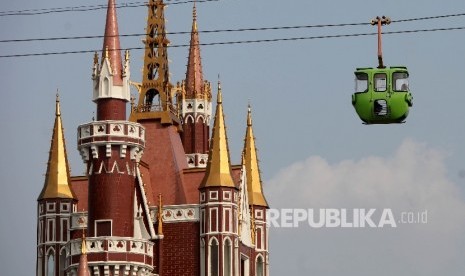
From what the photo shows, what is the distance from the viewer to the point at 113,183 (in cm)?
10375

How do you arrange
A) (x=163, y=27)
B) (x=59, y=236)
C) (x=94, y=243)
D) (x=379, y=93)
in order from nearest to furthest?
(x=379, y=93)
(x=94, y=243)
(x=59, y=236)
(x=163, y=27)

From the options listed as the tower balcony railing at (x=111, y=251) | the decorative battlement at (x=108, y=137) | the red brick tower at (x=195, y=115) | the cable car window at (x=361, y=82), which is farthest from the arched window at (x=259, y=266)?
the cable car window at (x=361, y=82)

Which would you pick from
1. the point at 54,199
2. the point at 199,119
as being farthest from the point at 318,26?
the point at 199,119

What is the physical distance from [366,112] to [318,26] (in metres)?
3.66

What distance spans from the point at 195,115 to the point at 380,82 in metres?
48.1

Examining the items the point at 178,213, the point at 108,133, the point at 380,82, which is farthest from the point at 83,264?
the point at 380,82

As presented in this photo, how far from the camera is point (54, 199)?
109m

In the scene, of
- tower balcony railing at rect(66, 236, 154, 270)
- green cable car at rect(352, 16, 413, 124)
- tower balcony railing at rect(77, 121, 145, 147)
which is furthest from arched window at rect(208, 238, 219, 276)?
green cable car at rect(352, 16, 413, 124)

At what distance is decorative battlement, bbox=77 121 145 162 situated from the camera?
104125mm

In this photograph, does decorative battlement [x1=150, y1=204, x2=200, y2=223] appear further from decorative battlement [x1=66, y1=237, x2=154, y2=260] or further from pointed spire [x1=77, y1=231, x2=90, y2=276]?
pointed spire [x1=77, y1=231, x2=90, y2=276]

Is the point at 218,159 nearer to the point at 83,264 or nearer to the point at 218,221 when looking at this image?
the point at 218,221

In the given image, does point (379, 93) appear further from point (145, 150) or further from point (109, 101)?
point (145, 150)

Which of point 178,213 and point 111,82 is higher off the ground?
point 111,82

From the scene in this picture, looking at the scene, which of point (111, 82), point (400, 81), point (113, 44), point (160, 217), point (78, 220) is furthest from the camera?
point (78, 220)
